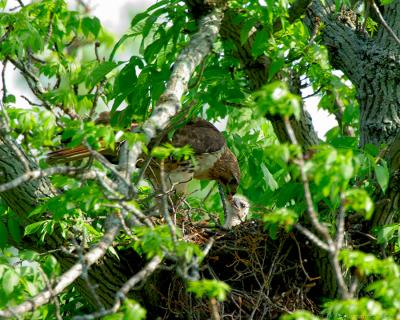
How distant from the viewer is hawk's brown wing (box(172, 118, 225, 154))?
8.74m

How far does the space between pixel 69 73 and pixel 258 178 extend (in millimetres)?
2092

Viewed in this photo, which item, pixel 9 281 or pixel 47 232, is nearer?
pixel 9 281

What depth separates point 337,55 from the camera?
7.46m

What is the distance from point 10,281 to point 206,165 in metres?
4.32

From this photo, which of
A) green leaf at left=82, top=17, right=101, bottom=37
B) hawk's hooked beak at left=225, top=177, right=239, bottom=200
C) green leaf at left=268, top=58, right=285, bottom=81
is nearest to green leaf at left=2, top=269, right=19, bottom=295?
green leaf at left=268, top=58, right=285, bottom=81

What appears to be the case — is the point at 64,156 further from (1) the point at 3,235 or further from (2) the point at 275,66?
(2) the point at 275,66

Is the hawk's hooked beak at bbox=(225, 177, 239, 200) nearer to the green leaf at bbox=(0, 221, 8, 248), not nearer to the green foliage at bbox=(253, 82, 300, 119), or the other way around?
the green leaf at bbox=(0, 221, 8, 248)

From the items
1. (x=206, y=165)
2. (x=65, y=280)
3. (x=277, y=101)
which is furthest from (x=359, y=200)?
(x=206, y=165)

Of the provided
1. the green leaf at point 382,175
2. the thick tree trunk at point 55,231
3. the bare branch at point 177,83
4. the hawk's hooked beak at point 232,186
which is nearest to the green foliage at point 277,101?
the bare branch at point 177,83

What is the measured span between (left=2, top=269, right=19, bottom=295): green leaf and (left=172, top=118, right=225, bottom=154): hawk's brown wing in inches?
146

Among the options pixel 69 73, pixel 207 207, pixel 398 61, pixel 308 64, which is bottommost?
pixel 207 207

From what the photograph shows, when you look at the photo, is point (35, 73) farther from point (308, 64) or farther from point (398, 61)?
point (398, 61)

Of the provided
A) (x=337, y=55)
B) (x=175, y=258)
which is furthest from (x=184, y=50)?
Answer: (x=337, y=55)

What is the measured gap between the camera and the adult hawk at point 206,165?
874 centimetres
